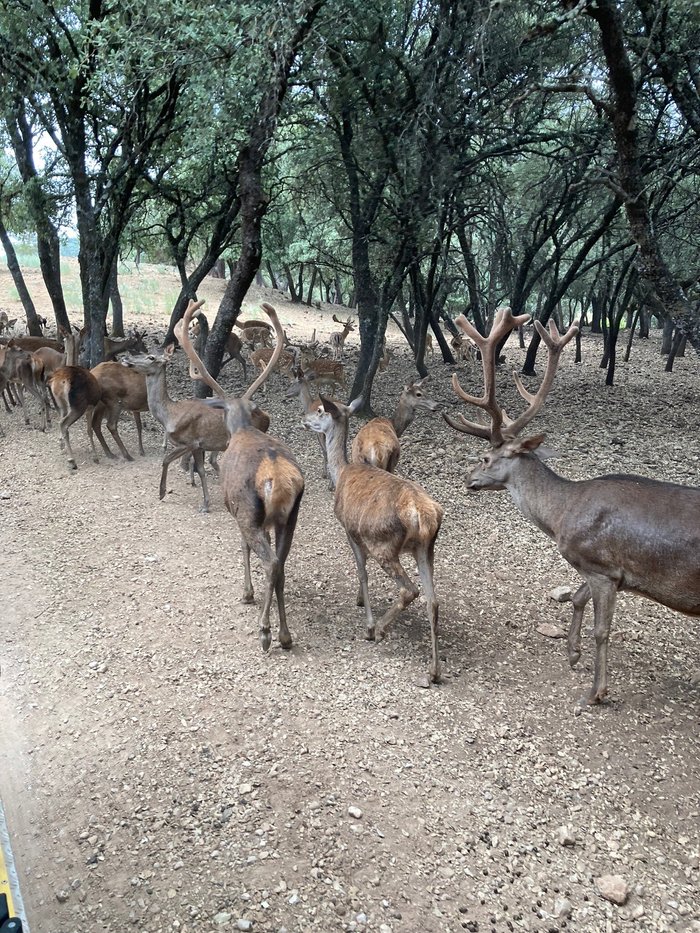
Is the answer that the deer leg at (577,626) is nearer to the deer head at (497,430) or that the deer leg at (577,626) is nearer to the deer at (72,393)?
the deer head at (497,430)

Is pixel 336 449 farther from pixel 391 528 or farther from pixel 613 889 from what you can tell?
pixel 613 889

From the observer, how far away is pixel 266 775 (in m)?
3.65

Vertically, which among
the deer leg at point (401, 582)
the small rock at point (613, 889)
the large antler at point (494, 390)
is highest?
the large antler at point (494, 390)

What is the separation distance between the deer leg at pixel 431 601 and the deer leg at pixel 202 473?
338 cm

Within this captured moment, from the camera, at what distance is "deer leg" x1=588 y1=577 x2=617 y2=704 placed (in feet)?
14.0

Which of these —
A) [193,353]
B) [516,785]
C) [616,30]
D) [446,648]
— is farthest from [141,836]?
[616,30]

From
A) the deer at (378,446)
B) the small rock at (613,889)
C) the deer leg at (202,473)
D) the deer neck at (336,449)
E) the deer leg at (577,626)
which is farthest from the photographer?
the deer leg at (202,473)

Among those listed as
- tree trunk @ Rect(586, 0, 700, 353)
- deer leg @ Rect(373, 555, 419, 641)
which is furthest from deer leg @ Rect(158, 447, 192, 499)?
tree trunk @ Rect(586, 0, 700, 353)

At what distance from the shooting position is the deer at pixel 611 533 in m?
4.10

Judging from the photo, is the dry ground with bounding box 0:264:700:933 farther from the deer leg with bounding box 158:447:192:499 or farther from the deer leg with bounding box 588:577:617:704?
the deer leg with bounding box 158:447:192:499

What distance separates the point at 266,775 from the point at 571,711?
71.3 inches

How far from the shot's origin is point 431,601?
4461mm

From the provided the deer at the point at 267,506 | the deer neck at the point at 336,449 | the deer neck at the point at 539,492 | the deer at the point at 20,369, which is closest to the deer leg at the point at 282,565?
the deer at the point at 267,506

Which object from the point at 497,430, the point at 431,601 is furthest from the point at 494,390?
the point at 431,601
